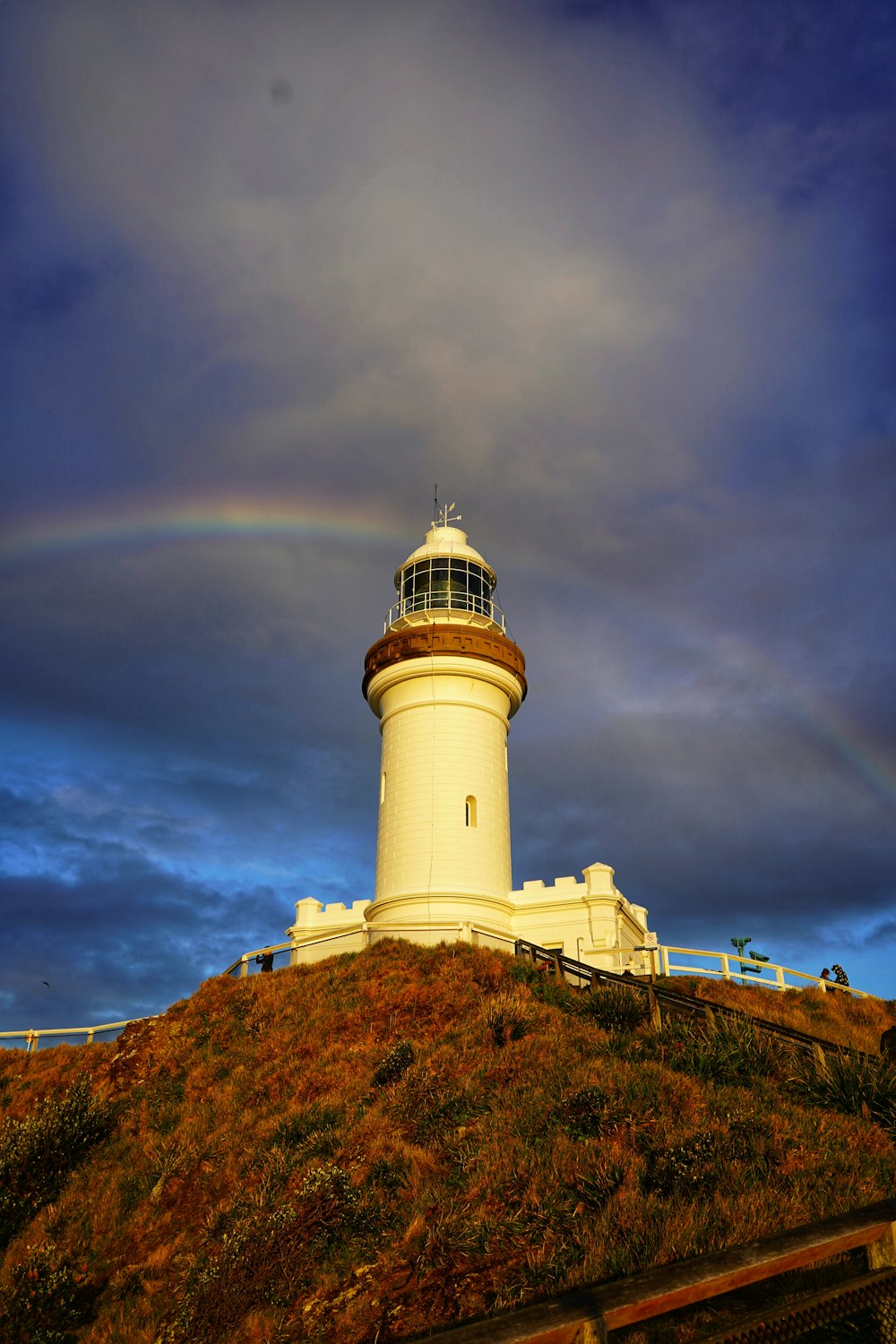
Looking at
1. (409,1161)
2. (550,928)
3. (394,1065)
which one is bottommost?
(409,1161)

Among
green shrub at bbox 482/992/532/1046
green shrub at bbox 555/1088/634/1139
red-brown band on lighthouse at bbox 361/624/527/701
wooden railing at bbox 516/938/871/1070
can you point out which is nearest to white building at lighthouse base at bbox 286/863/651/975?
wooden railing at bbox 516/938/871/1070

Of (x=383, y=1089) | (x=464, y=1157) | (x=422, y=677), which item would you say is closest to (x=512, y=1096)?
(x=464, y=1157)

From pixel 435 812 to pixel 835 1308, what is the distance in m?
22.3

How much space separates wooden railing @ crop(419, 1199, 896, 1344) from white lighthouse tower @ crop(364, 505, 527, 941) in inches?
772

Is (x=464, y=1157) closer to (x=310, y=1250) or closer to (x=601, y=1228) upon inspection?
(x=310, y=1250)

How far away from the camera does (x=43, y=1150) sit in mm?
15750

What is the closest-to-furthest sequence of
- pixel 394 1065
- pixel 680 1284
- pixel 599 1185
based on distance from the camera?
pixel 680 1284, pixel 599 1185, pixel 394 1065

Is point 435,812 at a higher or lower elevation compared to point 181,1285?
higher

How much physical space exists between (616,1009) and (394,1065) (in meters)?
4.35

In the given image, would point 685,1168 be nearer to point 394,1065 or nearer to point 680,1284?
point 680,1284

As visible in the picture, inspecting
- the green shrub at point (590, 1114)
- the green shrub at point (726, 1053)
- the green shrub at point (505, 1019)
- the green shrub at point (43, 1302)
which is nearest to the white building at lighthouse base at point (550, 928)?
the green shrub at point (505, 1019)

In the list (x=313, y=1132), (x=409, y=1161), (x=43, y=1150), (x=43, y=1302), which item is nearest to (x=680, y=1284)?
(x=409, y=1161)

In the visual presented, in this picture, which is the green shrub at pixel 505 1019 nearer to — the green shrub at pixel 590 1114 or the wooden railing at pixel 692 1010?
the wooden railing at pixel 692 1010

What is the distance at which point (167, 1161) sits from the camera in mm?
14906
